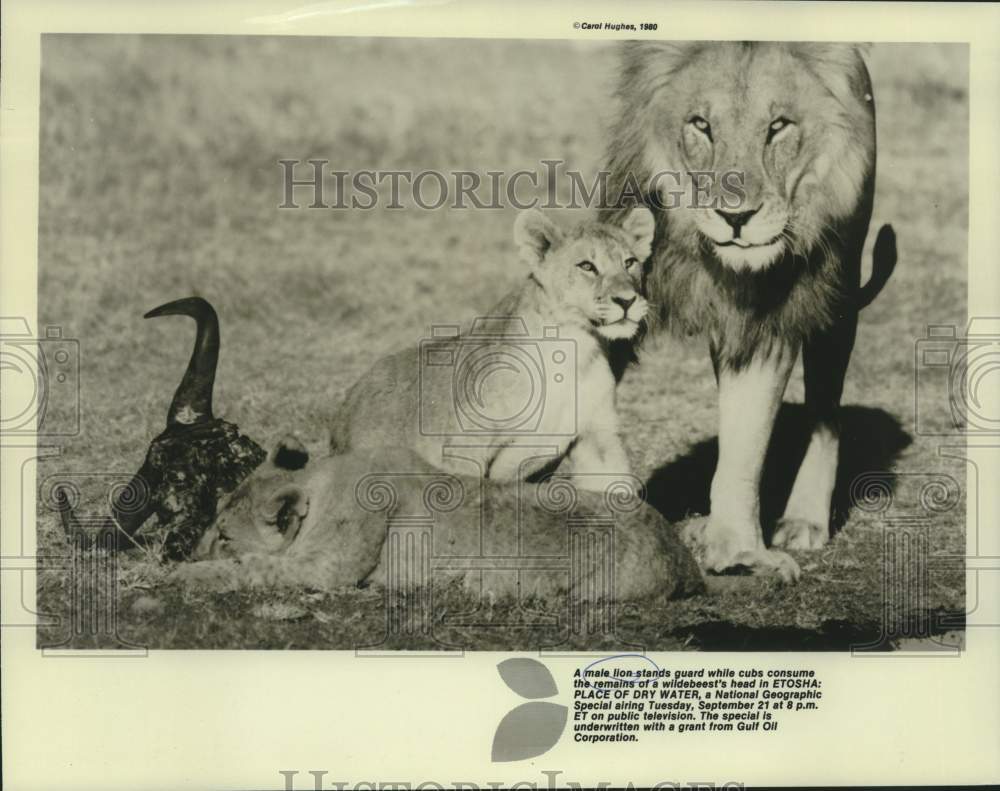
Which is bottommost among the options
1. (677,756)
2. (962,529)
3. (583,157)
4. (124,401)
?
(677,756)

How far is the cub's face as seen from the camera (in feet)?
25.0

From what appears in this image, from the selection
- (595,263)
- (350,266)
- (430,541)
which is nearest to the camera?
(430,541)

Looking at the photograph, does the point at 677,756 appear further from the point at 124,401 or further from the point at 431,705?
the point at 124,401

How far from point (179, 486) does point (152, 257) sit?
3.64 feet

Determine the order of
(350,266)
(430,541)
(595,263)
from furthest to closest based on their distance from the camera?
Answer: (350,266) → (595,263) → (430,541)

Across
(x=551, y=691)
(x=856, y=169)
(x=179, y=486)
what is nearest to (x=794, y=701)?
(x=551, y=691)

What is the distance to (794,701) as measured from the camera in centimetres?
759

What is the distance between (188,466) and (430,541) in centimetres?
123

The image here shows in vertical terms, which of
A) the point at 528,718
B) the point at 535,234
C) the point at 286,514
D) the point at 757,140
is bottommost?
the point at 528,718

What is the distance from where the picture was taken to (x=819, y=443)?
779 centimetres

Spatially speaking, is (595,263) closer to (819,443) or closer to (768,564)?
(819,443)

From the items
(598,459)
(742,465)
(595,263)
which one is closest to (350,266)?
(595,263)

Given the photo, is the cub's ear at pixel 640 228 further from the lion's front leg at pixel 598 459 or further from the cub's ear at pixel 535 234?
the lion's front leg at pixel 598 459

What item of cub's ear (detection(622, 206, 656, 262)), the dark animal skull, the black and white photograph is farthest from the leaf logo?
cub's ear (detection(622, 206, 656, 262))
